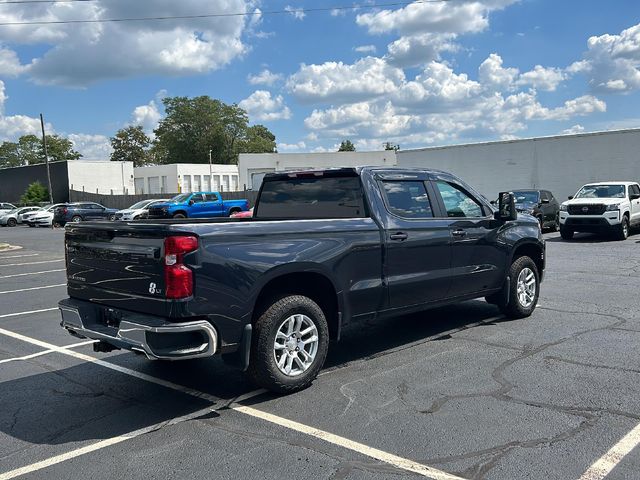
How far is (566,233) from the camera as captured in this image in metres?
19.0

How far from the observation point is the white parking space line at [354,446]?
368 cm

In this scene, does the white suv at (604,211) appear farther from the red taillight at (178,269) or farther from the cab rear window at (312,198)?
the red taillight at (178,269)

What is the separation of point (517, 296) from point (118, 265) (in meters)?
4.97

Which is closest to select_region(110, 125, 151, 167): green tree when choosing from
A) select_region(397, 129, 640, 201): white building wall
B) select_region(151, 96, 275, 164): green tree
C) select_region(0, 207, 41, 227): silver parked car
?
select_region(151, 96, 275, 164): green tree

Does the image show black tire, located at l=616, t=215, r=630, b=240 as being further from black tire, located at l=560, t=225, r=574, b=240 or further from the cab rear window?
the cab rear window

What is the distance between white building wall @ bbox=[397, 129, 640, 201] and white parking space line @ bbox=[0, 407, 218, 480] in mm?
24219

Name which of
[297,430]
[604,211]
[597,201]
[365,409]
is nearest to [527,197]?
[597,201]

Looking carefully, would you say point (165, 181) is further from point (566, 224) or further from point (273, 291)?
point (273, 291)

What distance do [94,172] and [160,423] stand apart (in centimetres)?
5925

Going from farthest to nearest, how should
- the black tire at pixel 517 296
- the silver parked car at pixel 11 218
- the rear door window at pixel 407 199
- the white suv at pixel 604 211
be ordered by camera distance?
the silver parked car at pixel 11 218 → the white suv at pixel 604 211 → the black tire at pixel 517 296 → the rear door window at pixel 407 199

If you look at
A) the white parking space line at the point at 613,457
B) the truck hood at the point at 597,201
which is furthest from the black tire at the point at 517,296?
the truck hood at the point at 597,201

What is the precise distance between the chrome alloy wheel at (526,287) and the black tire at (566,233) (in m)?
11.9

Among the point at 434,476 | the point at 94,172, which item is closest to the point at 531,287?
the point at 434,476

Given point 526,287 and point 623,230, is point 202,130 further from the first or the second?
point 526,287
